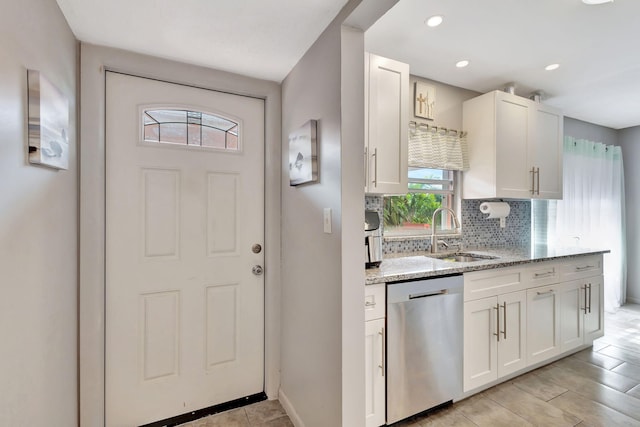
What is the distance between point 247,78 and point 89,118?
0.91 meters

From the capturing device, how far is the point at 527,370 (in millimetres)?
2334

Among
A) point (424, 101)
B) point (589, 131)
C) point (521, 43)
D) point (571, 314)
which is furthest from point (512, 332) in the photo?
point (589, 131)

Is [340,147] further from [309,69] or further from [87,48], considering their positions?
[87,48]

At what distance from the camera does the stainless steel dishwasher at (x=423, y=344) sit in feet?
5.52

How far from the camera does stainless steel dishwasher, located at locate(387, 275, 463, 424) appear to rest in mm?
1683

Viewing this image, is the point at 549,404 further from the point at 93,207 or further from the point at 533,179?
the point at 93,207

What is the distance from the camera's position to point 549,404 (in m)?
1.98

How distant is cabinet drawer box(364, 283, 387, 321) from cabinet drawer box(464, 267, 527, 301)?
65 centimetres

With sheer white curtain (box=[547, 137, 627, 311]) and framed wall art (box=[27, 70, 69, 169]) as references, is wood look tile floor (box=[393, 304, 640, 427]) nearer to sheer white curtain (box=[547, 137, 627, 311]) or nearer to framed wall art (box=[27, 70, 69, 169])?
sheer white curtain (box=[547, 137, 627, 311])

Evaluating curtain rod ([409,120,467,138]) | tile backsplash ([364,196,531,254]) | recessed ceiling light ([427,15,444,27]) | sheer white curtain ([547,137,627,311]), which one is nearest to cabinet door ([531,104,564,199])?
tile backsplash ([364,196,531,254])

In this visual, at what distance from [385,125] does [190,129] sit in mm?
1240

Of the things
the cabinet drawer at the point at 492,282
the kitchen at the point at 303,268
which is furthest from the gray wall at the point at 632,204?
the kitchen at the point at 303,268

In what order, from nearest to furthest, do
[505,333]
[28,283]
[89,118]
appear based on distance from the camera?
[28,283], [89,118], [505,333]

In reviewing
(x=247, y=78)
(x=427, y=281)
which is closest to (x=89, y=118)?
(x=247, y=78)
